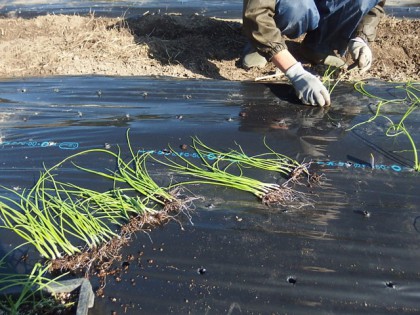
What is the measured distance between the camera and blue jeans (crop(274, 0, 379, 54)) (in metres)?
2.75

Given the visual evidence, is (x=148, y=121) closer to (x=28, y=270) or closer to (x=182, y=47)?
(x=28, y=270)

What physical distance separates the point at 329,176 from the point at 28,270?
1.13 metres

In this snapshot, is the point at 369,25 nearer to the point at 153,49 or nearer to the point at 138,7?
the point at 153,49

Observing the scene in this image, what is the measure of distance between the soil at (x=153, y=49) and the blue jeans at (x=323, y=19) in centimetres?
20

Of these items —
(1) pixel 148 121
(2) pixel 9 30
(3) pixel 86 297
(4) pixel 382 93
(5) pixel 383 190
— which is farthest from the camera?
(2) pixel 9 30

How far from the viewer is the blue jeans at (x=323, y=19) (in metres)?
2.75

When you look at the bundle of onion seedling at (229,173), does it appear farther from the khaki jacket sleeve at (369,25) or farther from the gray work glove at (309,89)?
the khaki jacket sleeve at (369,25)

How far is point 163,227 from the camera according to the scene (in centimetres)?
153

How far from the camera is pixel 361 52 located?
2.78 metres

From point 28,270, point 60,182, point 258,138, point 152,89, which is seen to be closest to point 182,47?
point 152,89

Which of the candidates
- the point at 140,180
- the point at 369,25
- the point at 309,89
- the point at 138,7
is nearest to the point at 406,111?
the point at 309,89

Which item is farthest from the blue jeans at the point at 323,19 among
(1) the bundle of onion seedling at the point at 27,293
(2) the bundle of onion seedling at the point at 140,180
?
(1) the bundle of onion seedling at the point at 27,293

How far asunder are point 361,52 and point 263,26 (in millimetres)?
679

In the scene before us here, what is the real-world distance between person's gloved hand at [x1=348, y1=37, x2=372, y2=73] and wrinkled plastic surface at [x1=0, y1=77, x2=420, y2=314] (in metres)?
0.17
